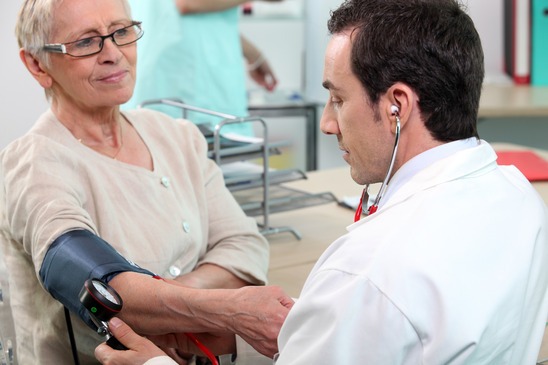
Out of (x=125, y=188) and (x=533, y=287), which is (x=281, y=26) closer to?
(x=125, y=188)

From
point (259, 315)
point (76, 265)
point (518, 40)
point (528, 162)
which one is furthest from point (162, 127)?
point (518, 40)

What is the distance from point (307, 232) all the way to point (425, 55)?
1.08m

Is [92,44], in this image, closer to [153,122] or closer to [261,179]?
[153,122]

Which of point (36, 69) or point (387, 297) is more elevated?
point (36, 69)

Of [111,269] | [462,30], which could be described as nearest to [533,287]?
[462,30]

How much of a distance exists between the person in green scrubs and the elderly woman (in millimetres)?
909

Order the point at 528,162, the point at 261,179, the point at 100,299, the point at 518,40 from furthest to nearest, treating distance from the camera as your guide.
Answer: the point at 518,40 < the point at 528,162 < the point at 261,179 < the point at 100,299

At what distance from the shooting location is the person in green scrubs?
2723mm

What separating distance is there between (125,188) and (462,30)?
79 cm

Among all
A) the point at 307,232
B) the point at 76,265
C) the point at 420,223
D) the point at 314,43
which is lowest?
the point at 307,232

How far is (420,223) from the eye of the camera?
1004mm

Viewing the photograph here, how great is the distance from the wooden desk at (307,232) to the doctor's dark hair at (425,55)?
575mm

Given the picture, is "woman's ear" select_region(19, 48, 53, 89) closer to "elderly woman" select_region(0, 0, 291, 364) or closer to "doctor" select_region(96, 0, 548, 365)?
"elderly woman" select_region(0, 0, 291, 364)

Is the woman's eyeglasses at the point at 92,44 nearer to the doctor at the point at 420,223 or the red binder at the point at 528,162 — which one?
the doctor at the point at 420,223
